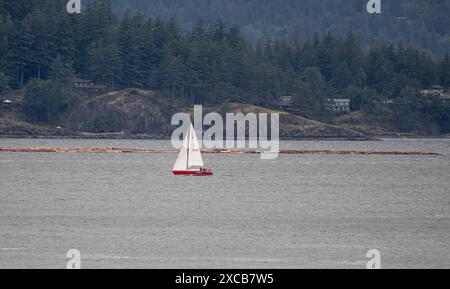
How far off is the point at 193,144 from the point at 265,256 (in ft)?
179

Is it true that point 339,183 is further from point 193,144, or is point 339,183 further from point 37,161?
point 37,161

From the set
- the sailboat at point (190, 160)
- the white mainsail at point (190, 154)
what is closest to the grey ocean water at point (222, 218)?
the sailboat at point (190, 160)

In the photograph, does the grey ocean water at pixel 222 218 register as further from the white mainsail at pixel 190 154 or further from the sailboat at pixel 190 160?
the white mainsail at pixel 190 154

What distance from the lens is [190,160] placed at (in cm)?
12375

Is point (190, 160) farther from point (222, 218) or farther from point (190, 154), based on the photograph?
point (222, 218)

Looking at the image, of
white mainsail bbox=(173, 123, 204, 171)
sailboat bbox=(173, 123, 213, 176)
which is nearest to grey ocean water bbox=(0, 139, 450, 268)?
sailboat bbox=(173, 123, 213, 176)

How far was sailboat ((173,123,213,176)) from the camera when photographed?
118 meters

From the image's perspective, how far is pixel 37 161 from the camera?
559 ft

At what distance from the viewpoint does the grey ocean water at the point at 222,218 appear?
63.6 m

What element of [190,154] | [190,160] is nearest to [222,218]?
[190,154]

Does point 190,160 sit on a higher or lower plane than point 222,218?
higher

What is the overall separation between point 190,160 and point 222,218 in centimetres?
3888

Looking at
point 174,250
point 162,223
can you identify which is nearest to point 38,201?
point 162,223

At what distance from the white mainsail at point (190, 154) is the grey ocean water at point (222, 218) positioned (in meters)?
2.01
